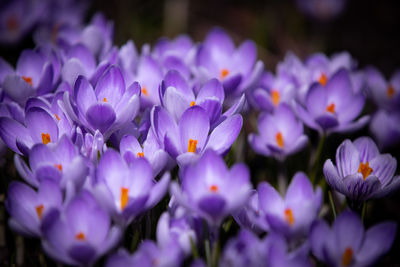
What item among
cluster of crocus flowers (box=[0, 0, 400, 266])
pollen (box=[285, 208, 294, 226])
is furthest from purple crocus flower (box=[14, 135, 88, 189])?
pollen (box=[285, 208, 294, 226])

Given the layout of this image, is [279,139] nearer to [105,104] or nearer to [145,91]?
[145,91]

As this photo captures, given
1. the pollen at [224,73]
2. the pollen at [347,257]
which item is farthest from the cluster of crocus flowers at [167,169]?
the pollen at [224,73]

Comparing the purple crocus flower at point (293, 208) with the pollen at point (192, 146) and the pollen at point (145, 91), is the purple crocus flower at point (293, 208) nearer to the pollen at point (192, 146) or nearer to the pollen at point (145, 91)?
the pollen at point (192, 146)

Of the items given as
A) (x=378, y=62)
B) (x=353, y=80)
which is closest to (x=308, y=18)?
(x=378, y=62)

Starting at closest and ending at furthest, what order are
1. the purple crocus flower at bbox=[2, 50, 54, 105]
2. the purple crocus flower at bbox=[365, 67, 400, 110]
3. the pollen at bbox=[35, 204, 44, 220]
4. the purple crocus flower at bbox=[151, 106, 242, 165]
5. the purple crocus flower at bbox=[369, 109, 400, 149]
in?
the pollen at bbox=[35, 204, 44, 220], the purple crocus flower at bbox=[151, 106, 242, 165], the purple crocus flower at bbox=[2, 50, 54, 105], the purple crocus flower at bbox=[369, 109, 400, 149], the purple crocus flower at bbox=[365, 67, 400, 110]

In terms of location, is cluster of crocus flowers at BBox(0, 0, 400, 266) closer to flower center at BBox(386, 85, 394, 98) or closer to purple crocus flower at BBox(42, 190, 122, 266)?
purple crocus flower at BBox(42, 190, 122, 266)

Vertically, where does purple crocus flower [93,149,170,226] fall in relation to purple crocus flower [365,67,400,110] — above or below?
above

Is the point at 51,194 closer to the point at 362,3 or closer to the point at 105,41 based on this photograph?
the point at 105,41

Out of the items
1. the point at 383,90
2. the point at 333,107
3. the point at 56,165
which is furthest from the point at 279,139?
the point at 56,165
